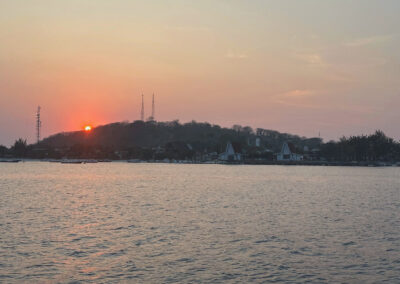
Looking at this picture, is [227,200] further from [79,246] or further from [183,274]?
[183,274]

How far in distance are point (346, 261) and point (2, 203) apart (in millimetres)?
33404

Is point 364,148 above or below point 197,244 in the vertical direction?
above

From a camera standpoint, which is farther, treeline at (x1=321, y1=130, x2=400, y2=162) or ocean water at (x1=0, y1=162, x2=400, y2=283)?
treeline at (x1=321, y1=130, x2=400, y2=162)

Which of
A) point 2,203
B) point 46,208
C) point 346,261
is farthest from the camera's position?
point 2,203

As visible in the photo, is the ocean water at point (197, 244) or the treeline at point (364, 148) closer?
the ocean water at point (197, 244)

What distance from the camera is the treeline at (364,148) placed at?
18288 centimetres

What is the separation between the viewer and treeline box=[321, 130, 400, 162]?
183 m

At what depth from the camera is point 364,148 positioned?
7229 inches

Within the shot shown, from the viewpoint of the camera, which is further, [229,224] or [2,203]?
→ [2,203]

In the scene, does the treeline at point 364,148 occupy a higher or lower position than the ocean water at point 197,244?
higher

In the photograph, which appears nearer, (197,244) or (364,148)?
(197,244)

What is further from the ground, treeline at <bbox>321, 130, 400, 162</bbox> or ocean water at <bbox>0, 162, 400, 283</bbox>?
treeline at <bbox>321, 130, 400, 162</bbox>

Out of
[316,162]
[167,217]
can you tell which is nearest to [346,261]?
[167,217]

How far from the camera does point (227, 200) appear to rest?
49031 millimetres
